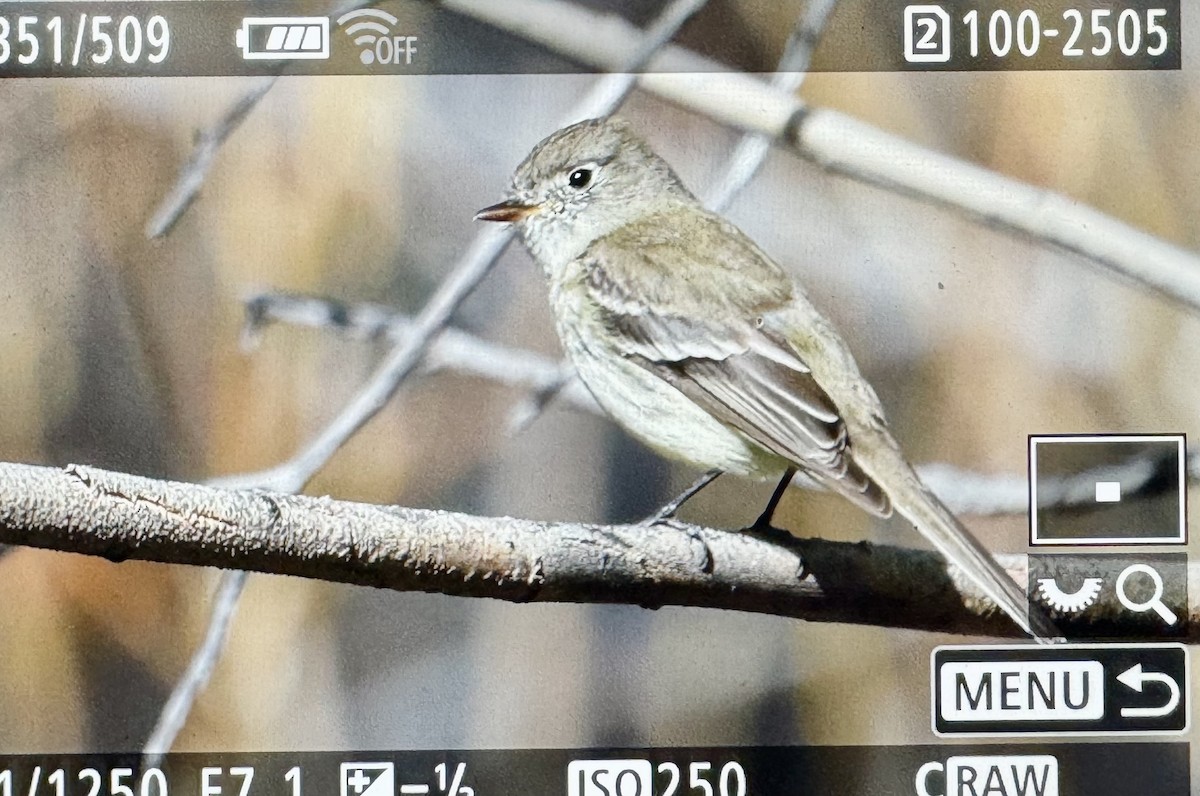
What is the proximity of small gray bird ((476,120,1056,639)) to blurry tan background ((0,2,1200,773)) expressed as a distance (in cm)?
5

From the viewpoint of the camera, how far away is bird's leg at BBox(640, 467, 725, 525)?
1.79 m

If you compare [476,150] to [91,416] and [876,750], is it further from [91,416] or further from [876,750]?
[876,750]

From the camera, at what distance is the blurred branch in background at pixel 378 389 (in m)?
1.80

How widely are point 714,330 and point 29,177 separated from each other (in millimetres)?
1002

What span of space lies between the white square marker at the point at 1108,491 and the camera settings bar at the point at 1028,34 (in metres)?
0.60

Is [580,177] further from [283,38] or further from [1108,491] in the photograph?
[1108,491]

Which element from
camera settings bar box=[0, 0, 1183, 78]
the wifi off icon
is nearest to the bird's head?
camera settings bar box=[0, 0, 1183, 78]

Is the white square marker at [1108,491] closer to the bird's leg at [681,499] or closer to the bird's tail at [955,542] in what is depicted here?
the bird's tail at [955,542]

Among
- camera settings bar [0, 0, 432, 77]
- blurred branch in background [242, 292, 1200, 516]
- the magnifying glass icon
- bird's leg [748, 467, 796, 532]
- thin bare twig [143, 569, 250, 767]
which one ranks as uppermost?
camera settings bar [0, 0, 432, 77]

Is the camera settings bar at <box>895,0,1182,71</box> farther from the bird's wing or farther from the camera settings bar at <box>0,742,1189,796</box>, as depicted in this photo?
the camera settings bar at <box>0,742,1189,796</box>

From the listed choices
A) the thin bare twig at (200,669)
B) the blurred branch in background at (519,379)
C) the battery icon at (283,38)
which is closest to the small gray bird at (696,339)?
the blurred branch in background at (519,379)

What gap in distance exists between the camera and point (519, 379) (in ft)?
5.98

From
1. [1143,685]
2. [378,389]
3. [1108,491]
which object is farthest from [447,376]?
[1143,685]

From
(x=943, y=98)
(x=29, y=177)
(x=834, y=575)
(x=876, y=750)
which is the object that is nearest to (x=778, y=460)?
(x=834, y=575)
